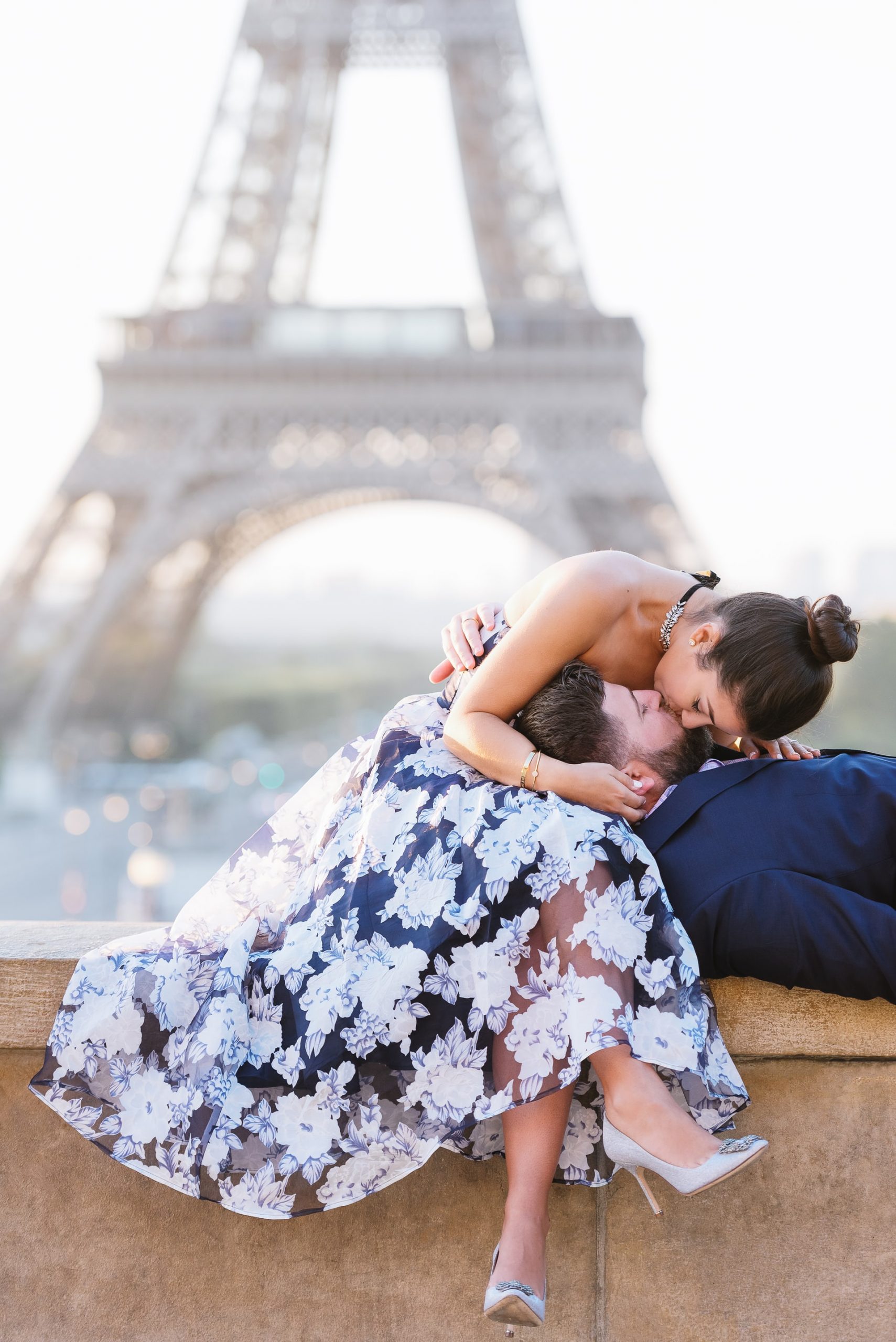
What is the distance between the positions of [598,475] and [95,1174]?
11866 mm

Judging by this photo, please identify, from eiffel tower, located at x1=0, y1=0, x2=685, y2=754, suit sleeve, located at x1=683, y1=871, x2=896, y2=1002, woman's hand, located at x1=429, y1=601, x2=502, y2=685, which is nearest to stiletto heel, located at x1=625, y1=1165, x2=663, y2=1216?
suit sleeve, located at x1=683, y1=871, x2=896, y2=1002

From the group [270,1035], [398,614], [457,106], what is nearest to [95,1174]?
[270,1035]

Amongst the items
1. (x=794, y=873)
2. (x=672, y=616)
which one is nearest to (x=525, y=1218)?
(x=794, y=873)

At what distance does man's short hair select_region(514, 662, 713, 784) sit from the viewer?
5.96 feet

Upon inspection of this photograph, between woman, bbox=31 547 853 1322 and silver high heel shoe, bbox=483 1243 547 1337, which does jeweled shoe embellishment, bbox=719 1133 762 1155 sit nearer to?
woman, bbox=31 547 853 1322

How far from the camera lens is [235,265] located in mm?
15461

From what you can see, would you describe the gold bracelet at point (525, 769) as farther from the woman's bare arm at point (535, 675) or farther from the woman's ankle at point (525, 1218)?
the woman's ankle at point (525, 1218)

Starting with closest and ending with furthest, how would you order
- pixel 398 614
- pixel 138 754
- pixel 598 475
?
pixel 598 475 < pixel 138 754 < pixel 398 614

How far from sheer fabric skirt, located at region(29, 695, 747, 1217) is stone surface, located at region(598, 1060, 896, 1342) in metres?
0.15

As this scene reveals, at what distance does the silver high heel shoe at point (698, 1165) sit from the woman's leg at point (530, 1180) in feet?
0.25

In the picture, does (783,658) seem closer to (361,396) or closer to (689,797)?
(689,797)

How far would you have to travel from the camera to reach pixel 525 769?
1719 mm

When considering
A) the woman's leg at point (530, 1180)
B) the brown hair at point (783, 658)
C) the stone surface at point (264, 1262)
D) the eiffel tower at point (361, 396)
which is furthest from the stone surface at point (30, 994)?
the eiffel tower at point (361, 396)

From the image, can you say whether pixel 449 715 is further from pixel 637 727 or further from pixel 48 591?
pixel 48 591
